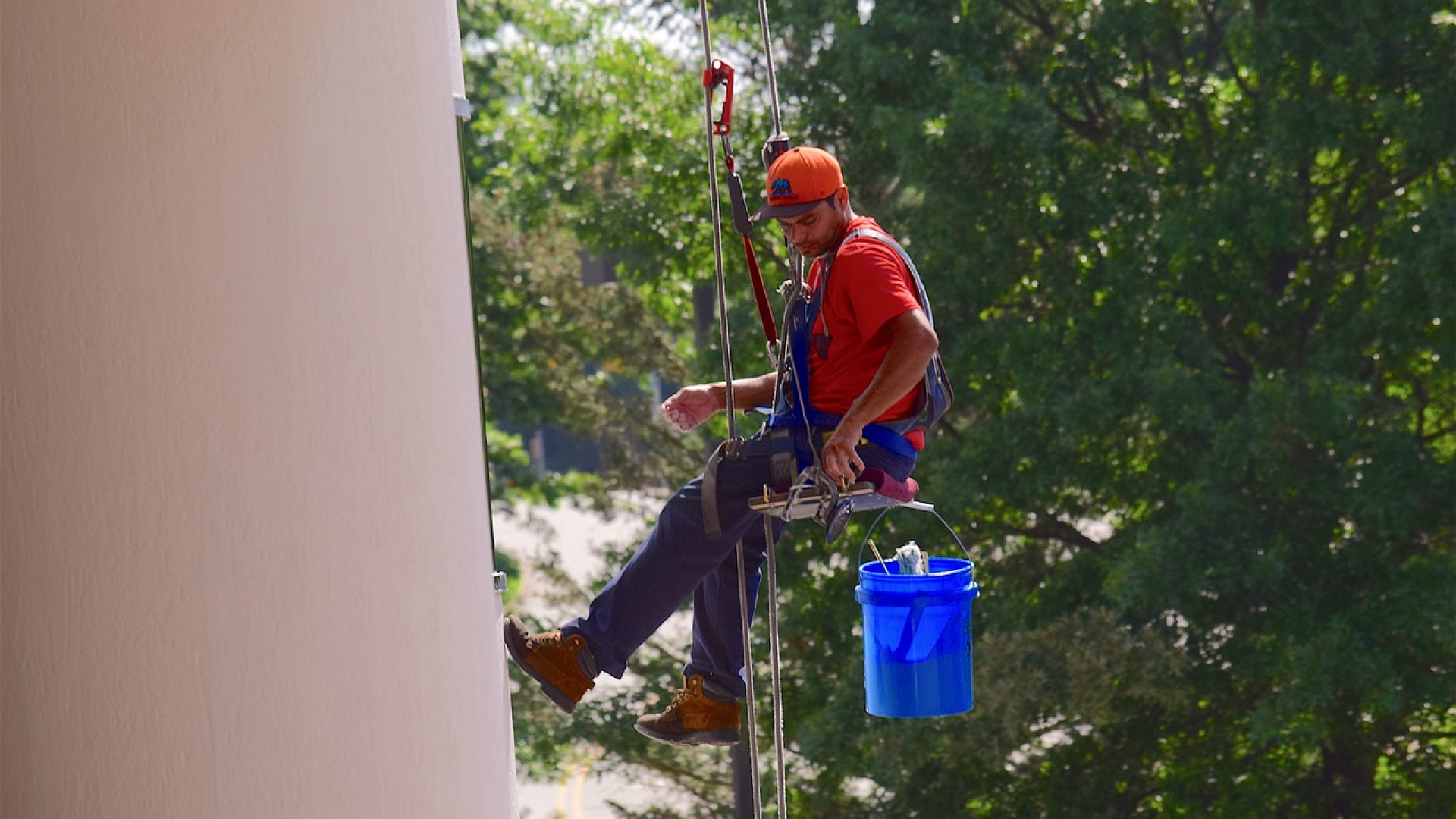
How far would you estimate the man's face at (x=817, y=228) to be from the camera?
401 centimetres

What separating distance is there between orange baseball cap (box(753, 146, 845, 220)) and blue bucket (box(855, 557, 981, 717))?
98 centimetres

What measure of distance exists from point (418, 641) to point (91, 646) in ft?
1.74

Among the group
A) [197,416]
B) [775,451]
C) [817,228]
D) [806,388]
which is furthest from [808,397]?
[197,416]

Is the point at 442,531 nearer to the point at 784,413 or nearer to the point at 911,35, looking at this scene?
the point at 784,413

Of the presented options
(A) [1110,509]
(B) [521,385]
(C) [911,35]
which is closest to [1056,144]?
(C) [911,35]

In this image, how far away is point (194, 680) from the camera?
105 inches

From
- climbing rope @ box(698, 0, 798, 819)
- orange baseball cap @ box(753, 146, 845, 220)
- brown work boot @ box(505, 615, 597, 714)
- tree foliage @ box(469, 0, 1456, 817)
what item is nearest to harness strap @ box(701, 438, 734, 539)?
climbing rope @ box(698, 0, 798, 819)

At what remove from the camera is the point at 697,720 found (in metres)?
4.27

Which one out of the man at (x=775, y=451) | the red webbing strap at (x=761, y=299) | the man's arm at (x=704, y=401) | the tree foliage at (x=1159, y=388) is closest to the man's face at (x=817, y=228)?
the man at (x=775, y=451)

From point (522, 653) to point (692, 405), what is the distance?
2.60ft

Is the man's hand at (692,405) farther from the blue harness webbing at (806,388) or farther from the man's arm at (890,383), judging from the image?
the man's arm at (890,383)

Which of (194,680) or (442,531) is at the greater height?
(442,531)

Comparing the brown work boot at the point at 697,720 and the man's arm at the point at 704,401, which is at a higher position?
the man's arm at the point at 704,401

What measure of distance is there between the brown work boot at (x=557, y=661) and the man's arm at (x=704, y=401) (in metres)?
0.61
